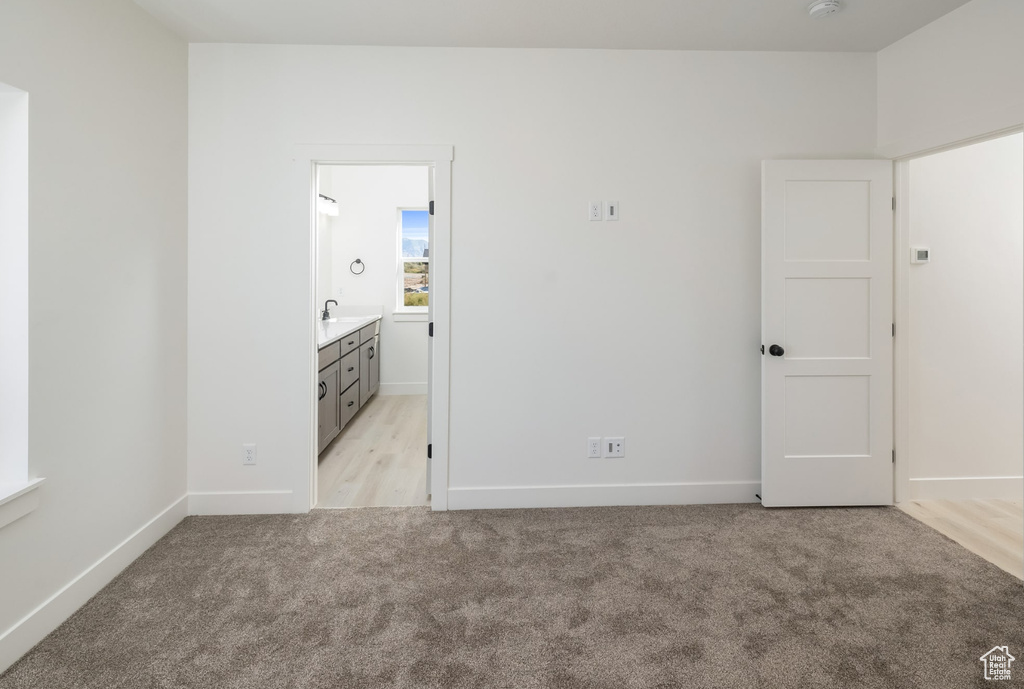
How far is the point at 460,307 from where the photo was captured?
3.16 metres

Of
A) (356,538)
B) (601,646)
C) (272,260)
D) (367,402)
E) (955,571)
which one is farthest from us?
(367,402)

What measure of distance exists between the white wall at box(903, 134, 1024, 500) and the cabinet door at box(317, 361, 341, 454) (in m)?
3.70

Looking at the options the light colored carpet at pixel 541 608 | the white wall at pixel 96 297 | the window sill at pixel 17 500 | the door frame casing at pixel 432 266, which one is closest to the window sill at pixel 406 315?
the door frame casing at pixel 432 266

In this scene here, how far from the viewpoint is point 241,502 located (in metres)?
3.11

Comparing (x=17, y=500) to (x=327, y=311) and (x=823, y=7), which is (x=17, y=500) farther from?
(x=327, y=311)

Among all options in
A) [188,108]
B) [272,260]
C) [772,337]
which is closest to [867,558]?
[772,337]

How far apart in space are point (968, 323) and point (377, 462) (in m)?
3.86

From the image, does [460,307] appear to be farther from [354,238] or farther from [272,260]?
[354,238]

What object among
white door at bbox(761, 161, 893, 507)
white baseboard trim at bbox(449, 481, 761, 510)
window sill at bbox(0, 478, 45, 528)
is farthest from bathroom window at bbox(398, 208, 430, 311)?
window sill at bbox(0, 478, 45, 528)

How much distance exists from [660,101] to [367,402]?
4.21 m

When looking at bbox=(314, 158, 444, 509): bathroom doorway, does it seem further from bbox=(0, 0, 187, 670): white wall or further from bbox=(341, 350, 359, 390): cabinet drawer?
bbox=(0, 0, 187, 670): white wall

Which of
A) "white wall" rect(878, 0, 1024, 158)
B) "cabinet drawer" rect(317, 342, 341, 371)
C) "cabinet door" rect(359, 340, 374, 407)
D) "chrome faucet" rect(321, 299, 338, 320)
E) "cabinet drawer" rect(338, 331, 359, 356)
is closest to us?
"white wall" rect(878, 0, 1024, 158)

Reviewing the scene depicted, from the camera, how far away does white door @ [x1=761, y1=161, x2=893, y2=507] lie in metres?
3.10

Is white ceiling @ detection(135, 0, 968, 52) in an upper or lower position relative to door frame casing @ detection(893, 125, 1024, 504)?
upper
